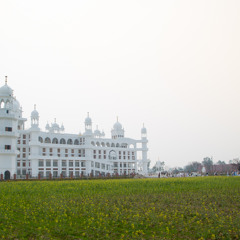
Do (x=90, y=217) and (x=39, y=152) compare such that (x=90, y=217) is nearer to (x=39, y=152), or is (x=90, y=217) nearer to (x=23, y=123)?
(x=39, y=152)

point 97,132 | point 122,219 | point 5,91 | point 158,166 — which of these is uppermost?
point 5,91

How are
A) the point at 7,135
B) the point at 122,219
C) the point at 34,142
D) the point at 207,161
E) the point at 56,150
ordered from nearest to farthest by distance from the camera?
the point at 122,219, the point at 7,135, the point at 34,142, the point at 56,150, the point at 207,161

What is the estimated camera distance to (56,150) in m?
75.5

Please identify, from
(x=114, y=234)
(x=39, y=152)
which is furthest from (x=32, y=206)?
(x=39, y=152)

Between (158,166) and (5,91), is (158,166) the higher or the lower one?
the lower one

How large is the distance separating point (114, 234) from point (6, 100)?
46.9 m

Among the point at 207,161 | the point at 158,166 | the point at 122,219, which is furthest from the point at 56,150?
the point at 207,161

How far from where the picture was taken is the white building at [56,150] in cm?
5408

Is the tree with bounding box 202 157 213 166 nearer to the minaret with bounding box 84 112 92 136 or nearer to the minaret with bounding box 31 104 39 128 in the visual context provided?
the minaret with bounding box 84 112 92 136

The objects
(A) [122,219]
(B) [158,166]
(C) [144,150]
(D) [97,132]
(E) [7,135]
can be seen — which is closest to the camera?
(A) [122,219]

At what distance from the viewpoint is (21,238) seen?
38.4 feet

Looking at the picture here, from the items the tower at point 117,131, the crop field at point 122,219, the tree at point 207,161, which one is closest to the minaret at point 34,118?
the tower at point 117,131

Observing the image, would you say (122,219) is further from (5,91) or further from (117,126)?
(117,126)

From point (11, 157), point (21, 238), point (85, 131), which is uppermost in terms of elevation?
point (85, 131)
